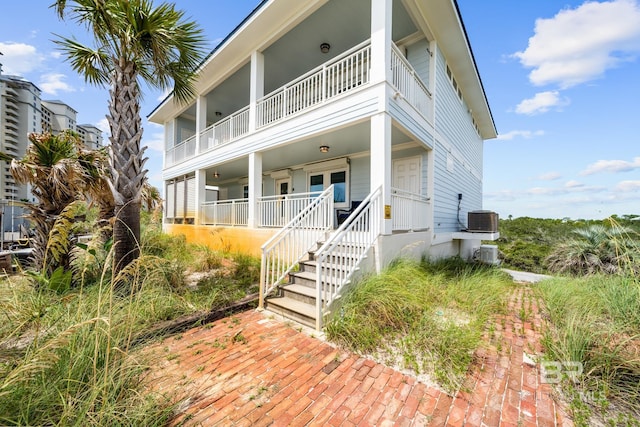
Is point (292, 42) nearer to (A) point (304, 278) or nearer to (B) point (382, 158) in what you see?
(B) point (382, 158)

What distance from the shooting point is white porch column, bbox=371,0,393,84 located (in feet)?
15.7

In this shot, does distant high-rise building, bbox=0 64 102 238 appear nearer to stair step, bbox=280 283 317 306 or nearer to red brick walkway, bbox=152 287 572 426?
stair step, bbox=280 283 317 306

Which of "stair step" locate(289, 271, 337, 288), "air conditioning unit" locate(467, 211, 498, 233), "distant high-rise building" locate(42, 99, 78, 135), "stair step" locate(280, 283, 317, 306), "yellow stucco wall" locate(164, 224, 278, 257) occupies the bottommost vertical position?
"stair step" locate(280, 283, 317, 306)

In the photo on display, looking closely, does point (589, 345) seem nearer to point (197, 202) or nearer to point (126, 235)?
point (126, 235)

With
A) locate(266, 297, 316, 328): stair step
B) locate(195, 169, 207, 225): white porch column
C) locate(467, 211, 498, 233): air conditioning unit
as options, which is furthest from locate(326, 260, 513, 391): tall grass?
locate(195, 169, 207, 225): white porch column

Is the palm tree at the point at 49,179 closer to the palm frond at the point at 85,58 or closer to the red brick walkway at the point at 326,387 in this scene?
the palm frond at the point at 85,58

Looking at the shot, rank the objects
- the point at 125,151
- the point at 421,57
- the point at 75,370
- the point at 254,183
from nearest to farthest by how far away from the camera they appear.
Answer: the point at 75,370, the point at 125,151, the point at 421,57, the point at 254,183

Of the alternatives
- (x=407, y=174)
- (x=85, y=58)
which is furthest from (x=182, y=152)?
(x=407, y=174)

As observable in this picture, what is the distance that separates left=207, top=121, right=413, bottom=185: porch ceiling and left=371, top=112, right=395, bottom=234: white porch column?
1.02m

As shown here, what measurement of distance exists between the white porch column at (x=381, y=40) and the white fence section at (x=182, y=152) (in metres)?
9.06

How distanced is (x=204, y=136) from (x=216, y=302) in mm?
8417

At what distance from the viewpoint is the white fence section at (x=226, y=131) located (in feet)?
27.5

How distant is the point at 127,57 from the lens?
4.62m

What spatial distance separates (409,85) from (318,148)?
10.6 ft
